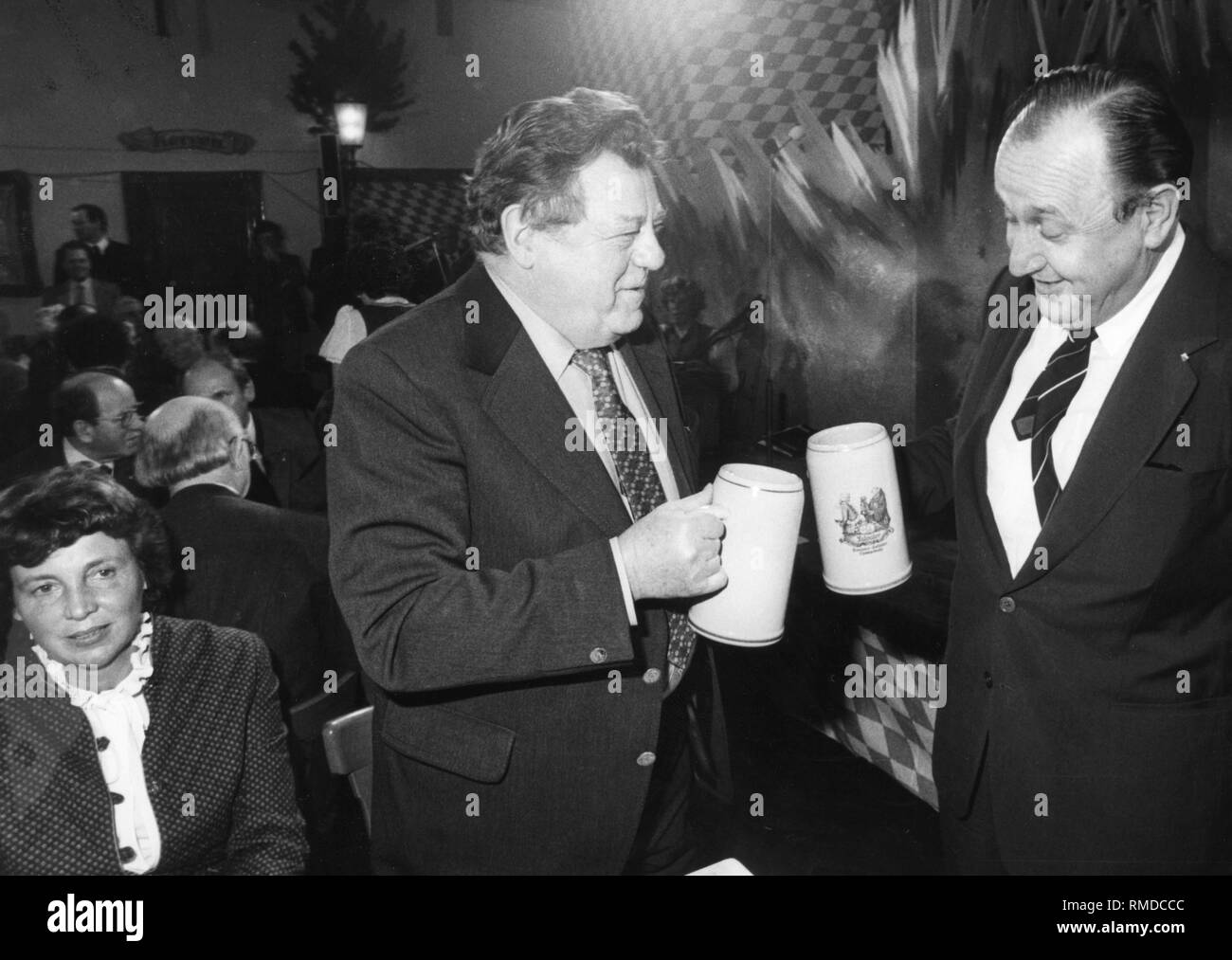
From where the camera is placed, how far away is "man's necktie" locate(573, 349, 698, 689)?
1.44 meters

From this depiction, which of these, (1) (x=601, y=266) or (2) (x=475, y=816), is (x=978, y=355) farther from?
(2) (x=475, y=816)

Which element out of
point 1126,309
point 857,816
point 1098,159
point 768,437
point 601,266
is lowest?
point 857,816

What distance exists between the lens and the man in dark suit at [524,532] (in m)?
1.23

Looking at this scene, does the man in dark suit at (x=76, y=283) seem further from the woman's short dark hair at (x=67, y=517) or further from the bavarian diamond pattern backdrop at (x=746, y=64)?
the bavarian diamond pattern backdrop at (x=746, y=64)

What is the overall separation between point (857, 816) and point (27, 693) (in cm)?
225

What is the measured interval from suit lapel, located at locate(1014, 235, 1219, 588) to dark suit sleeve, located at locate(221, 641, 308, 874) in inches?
50.9

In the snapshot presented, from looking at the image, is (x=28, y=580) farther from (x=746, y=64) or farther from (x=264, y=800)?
(x=746, y=64)

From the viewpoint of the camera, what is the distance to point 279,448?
7.14ft

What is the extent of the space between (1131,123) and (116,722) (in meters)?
1.78

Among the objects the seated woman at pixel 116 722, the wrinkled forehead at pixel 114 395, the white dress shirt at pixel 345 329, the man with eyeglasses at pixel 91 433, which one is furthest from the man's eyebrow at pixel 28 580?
the white dress shirt at pixel 345 329

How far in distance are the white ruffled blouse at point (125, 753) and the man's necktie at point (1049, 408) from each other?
4.74ft

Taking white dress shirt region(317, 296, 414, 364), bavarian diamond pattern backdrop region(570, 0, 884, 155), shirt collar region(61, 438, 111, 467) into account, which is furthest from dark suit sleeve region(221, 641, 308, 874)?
bavarian diamond pattern backdrop region(570, 0, 884, 155)

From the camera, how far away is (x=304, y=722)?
1.91m
